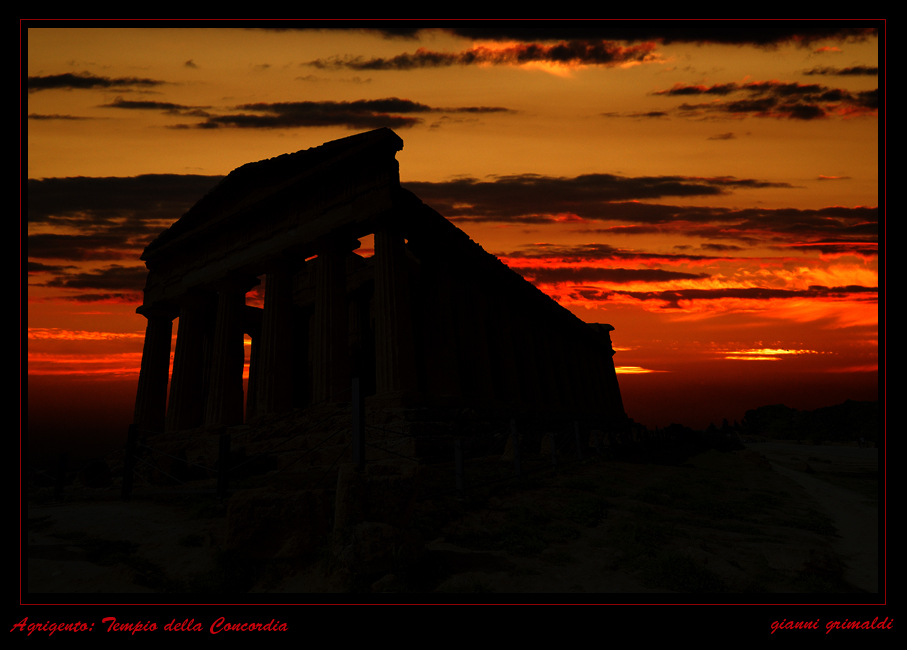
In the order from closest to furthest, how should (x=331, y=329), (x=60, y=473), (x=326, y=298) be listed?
(x=60, y=473), (x=331, y=329), (x=326, y=298)

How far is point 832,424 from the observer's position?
2940 inches

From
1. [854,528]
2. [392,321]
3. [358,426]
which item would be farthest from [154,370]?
[854,528]

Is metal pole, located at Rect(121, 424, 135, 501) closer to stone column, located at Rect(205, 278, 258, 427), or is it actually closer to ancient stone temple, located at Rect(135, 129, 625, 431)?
ancient stone temple, located at Rect(135, 129, 625, 431)

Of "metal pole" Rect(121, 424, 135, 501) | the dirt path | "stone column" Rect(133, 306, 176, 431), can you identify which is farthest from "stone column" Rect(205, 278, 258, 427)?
the dirt path

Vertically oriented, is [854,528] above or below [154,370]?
below

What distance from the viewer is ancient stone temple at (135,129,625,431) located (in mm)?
19109

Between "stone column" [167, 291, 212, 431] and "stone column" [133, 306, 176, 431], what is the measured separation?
2.38 metres

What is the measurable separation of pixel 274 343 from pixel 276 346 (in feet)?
0.59

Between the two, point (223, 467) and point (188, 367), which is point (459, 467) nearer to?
point (223, 467)

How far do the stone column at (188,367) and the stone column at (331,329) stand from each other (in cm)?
970

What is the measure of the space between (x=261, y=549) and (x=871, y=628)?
23.2 feet

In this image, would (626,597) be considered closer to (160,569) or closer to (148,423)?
(160,569)

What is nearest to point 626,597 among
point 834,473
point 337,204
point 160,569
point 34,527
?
point 160,569

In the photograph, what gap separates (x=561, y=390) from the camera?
127 ft
